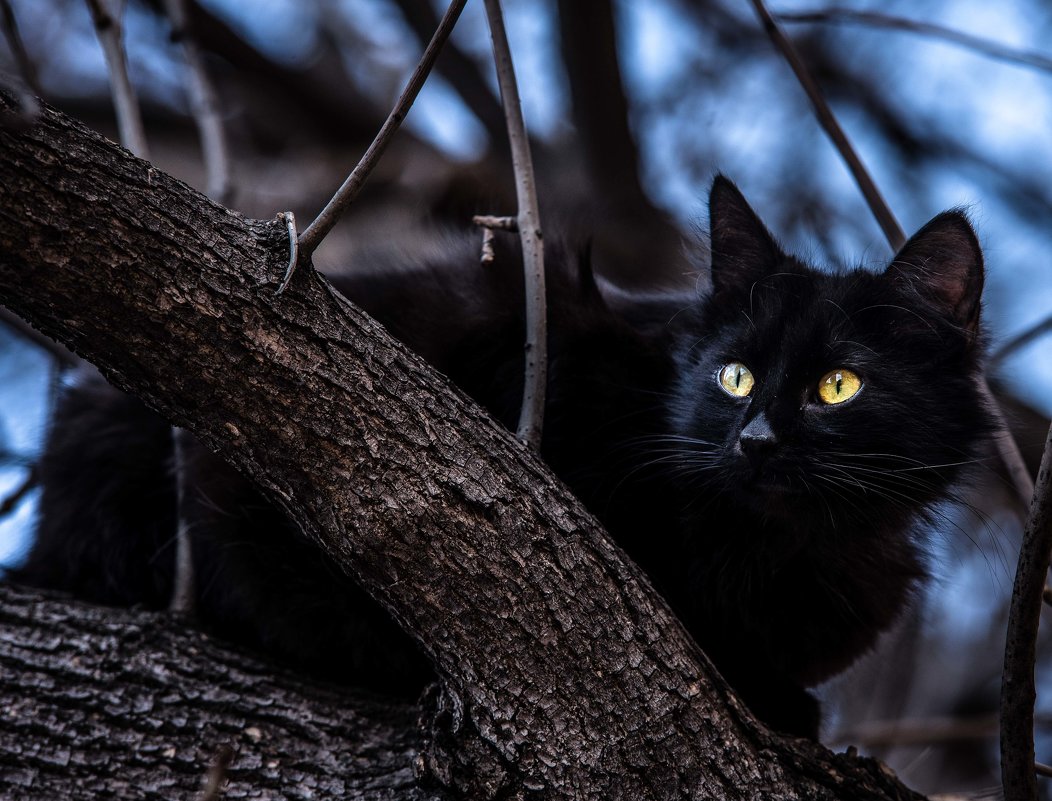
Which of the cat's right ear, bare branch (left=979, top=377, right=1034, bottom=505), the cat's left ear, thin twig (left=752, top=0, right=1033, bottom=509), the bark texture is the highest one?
thin twig (left=752, top=0, right=1033, bottom=509)

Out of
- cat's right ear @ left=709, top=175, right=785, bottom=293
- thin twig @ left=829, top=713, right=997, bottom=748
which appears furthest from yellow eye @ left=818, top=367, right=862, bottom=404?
thin twig @ left=829, top=713, right=997, bottom=748

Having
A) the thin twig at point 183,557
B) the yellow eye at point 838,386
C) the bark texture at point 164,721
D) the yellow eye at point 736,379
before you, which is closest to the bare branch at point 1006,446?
the yellow eye at point 838,386

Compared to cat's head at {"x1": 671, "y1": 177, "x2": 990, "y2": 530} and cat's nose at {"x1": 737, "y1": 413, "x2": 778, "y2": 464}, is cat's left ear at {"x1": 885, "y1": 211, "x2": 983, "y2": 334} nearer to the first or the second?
cat's head at {"x1": 671, "y1": 177, "x2": 990, "y2": 530}

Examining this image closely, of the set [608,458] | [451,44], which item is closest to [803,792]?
[608,458]

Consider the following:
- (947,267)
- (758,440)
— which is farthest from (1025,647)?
(947,267)

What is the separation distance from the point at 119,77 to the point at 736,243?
5.23ft

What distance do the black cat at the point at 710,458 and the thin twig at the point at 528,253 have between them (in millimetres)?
441

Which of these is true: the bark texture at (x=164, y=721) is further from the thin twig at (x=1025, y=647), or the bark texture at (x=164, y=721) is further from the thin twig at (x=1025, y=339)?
the thin twig at (x=1025, y=339)

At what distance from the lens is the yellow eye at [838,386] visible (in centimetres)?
199

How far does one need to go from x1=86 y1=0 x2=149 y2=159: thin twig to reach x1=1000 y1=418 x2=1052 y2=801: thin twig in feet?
6.69

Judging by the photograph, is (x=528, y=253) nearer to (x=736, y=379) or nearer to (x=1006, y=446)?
(x=736, y=379)

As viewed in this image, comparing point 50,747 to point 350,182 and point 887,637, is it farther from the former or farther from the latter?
point 887,637

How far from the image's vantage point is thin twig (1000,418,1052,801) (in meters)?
1.48

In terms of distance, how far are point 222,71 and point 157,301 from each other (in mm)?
4062
